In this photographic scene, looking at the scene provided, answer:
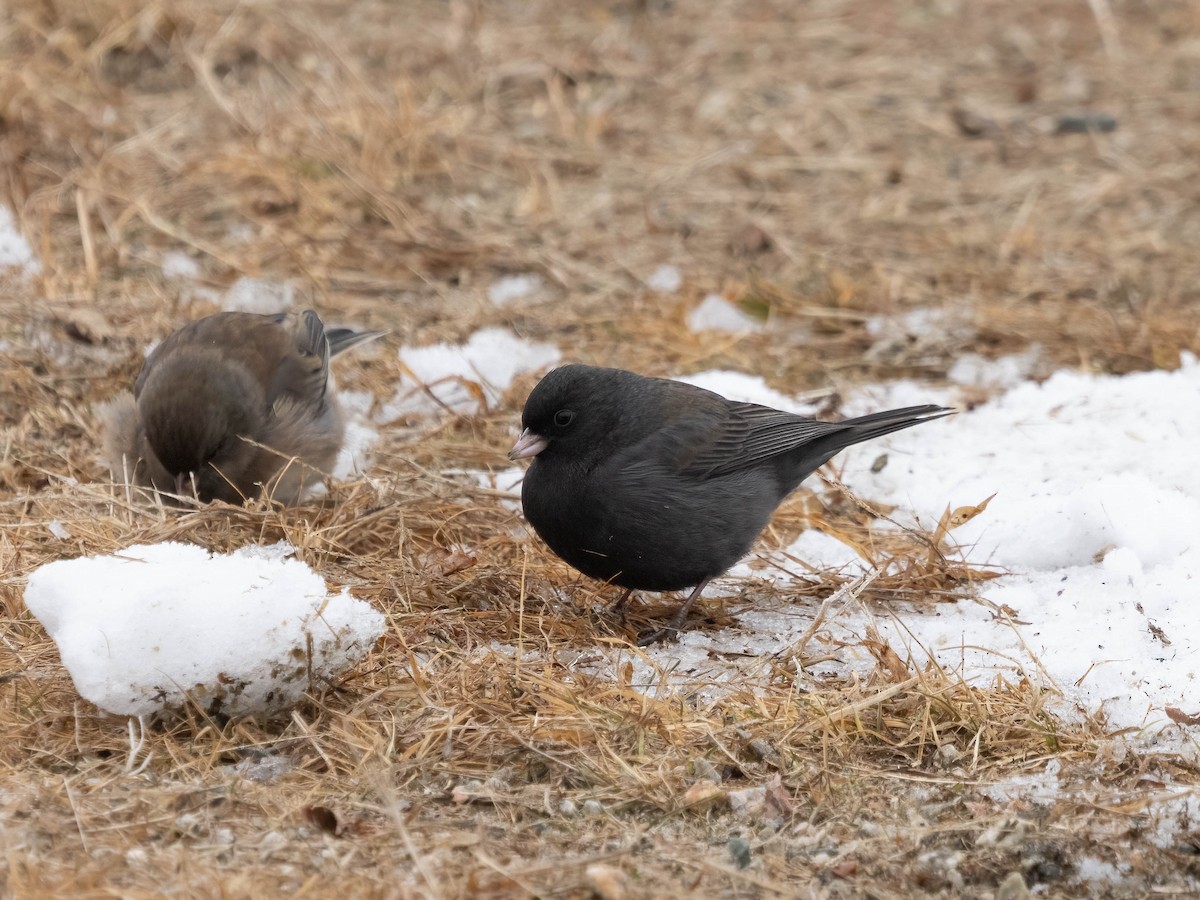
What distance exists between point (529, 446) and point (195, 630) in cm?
133

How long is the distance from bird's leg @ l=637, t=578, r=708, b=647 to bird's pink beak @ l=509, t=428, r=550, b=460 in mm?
652

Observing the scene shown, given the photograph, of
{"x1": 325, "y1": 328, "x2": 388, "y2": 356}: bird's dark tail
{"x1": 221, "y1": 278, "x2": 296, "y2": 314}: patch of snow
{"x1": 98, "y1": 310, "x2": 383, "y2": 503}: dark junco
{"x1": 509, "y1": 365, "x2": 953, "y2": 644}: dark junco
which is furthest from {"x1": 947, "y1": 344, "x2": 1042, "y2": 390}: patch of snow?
{"x1": 221, "y1": 278, "x2": 296, "y2": 314}: patch of snow

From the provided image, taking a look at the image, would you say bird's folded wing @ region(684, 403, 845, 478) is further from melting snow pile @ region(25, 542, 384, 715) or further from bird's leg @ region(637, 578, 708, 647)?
melting snow pile @ region(25, 542, 384, 715)

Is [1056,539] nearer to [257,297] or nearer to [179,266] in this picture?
[257,297]

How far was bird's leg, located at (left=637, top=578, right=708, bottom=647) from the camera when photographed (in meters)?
4.33

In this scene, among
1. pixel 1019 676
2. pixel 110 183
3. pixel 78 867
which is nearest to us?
pixel 78 867

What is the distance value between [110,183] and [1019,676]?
218 inches

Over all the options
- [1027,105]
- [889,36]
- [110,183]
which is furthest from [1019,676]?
[889,36]

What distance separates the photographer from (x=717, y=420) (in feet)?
15.5

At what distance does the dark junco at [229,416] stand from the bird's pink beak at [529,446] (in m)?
0.84

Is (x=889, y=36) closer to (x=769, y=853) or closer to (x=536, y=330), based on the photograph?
(x=536, y=330)

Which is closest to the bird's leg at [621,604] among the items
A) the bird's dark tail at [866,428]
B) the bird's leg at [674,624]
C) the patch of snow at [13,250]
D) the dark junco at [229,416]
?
the bird's leg at [674,624]

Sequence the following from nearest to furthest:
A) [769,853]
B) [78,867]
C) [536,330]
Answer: [78,867], [769,853], [536,330]

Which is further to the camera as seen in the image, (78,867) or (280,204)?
(280,204)
